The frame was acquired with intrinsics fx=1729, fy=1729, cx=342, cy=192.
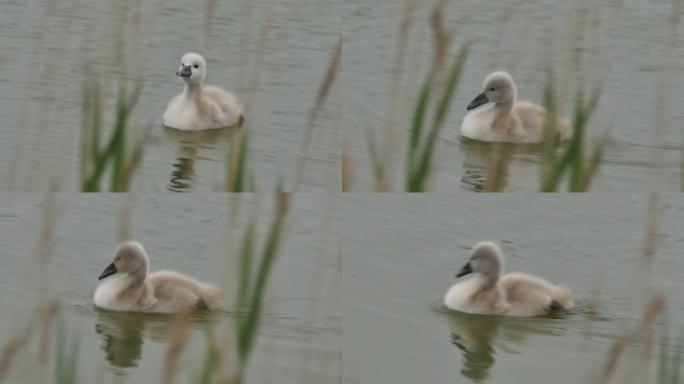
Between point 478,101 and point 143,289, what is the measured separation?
8.11 feet

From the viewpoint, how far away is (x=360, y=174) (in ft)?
28.4

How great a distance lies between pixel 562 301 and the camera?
8.06 metres

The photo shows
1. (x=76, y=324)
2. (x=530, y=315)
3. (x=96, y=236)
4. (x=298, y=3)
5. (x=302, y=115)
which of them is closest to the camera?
(x=76, y=324)

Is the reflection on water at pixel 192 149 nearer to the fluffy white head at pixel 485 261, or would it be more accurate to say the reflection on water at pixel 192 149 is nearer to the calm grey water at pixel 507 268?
the calm grey water at pixel 507 268

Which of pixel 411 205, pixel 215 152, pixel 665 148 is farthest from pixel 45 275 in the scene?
pixel 665 148

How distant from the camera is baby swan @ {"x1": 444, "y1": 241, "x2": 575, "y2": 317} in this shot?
26.7ft

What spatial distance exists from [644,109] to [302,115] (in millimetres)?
1993

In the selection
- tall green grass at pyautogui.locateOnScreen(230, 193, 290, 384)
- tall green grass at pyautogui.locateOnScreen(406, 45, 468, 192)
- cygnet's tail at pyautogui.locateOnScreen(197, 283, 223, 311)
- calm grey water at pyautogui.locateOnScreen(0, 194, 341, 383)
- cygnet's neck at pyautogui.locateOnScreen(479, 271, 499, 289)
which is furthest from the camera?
cygnet's neck at pyautogui.locateOnScreen(479, 271, 499, 289)

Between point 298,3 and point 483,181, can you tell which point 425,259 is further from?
point 298,3

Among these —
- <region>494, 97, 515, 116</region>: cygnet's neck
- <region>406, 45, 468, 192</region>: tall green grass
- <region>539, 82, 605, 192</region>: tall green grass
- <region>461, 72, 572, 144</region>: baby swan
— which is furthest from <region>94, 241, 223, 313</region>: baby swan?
<region>494, 97, 515, 116</region>: cygnet's neck

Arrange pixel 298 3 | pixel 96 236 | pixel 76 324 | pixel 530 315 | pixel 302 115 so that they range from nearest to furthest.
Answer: pixel 76 324 < pixel 530 315 < pixel 96 236 < pixel 302 115 < pixel 298 3

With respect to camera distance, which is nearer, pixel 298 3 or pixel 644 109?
pixel 644 109

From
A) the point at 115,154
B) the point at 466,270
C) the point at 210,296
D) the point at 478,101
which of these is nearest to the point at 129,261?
the point at 210,296

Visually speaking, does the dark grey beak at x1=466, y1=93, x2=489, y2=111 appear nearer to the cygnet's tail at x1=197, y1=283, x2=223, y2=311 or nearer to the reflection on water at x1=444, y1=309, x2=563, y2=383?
the reflection on water at x1=444, y1=309, x2=563, y2=383
